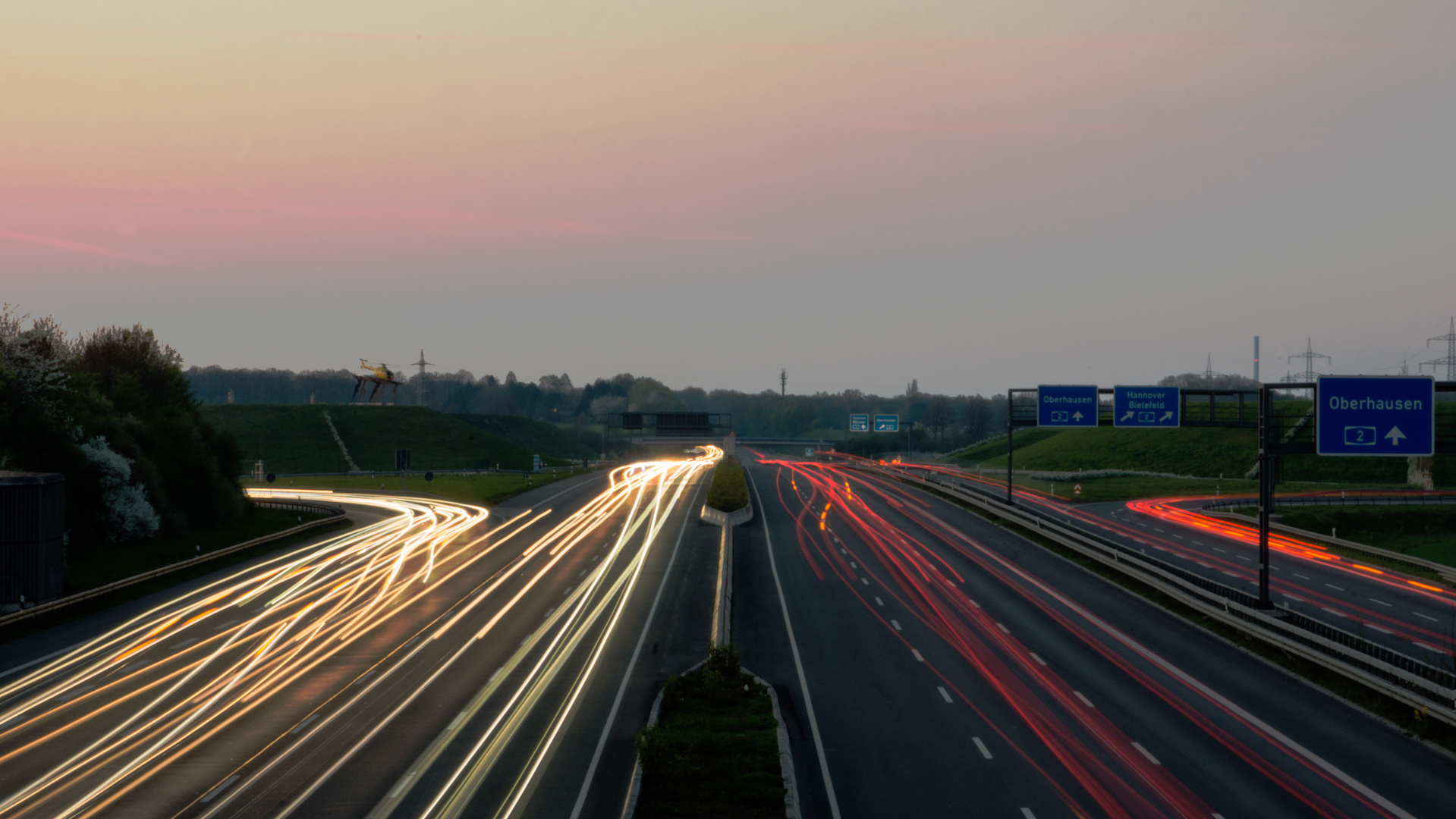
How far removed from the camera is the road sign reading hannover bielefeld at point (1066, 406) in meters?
55.1

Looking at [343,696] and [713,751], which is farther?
[343,696]

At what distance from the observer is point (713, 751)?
57.0 feet

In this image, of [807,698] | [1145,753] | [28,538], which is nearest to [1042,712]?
[1145,753]

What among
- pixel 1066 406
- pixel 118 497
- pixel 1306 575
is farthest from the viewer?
pixel 1066 406

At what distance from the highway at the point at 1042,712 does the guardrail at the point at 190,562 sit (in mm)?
22344

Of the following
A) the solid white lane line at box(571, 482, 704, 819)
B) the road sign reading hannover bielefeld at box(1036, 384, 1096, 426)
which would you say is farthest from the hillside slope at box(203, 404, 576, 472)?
the solid white lane line at box(571, 482, 704, 819)

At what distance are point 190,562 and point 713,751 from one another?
32.0m

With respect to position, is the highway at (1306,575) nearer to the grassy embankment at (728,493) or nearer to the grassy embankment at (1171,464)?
the grassy embankment at (1171,464)

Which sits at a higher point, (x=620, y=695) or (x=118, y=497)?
(x=118, y=497)

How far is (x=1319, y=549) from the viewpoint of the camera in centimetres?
5028

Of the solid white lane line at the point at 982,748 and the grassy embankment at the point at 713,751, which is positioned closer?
the grassy embankment at the point at 713,751

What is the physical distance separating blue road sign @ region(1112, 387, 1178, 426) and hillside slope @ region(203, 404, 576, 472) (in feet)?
299

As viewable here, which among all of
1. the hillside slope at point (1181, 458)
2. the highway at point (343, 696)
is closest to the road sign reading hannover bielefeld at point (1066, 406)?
the highway at point (343, 696)

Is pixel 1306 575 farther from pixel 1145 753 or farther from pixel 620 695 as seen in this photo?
pixel 620 695
